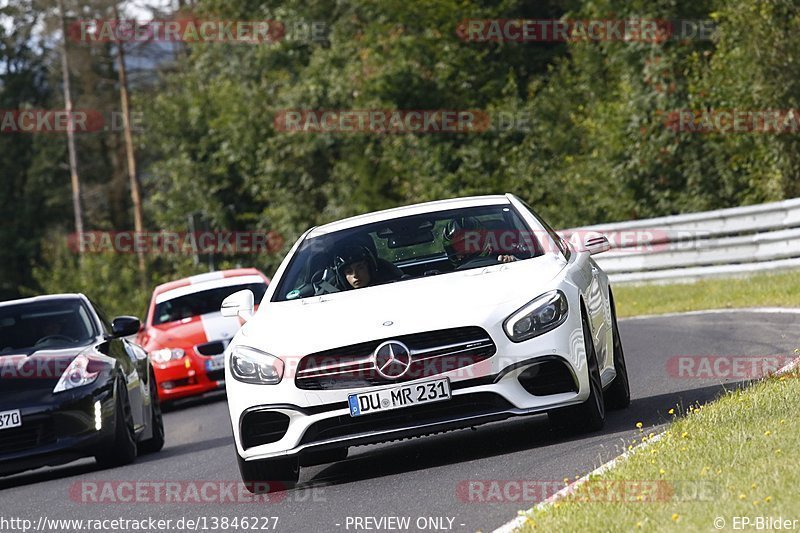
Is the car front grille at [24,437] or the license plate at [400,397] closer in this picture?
the license plate at [400,397]

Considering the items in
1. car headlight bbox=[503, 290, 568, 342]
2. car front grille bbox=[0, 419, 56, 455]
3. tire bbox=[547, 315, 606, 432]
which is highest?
car headlight bbox=[503, 290, 568, 342]

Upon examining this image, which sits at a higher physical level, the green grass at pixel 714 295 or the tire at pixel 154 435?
the tire at pixel 154 435

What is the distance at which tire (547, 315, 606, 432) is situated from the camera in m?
8.52

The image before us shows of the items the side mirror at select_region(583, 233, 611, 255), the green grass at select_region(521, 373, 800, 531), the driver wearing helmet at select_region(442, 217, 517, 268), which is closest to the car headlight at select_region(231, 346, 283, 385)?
the driver wearing helmet at select_region(442, 217, 517, 268)

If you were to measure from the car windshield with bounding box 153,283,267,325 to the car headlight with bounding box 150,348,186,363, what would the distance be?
0.92 metres

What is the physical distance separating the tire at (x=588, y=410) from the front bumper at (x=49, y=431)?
4.24m

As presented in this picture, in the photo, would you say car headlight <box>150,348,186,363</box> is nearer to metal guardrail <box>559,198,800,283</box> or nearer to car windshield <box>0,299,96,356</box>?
metal guardrail <box>559,198,800,283</box>

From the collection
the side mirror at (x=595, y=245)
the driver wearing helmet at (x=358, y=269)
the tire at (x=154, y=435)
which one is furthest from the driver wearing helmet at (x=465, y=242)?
the tire at (x=154, y=435)

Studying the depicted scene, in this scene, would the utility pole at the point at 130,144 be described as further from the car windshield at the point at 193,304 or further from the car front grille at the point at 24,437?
the car front grille at the point at 24,437

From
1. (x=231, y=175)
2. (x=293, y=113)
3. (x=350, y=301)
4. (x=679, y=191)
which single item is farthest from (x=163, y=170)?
(x=350, y=301)

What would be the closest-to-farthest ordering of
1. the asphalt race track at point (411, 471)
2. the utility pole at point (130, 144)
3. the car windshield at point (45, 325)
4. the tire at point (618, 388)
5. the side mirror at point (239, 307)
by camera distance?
the asphalt race track at point (411, 471)
the side mirror at point (239, 307)
the tire at point (618, 388)
the car windshield at point (45, 325)
the utility pole at point (130, 144)

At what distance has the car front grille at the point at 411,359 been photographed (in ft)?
26.8

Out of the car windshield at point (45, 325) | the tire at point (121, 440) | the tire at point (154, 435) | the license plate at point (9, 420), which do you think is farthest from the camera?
the tire at point (154, 435)

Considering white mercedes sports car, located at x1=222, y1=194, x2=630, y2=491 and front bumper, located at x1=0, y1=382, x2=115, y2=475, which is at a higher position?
white mercedes sports car, located at x1=222, y1=194, x2=630, y2=491
